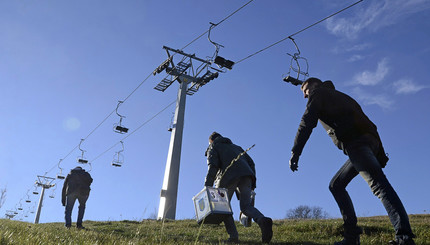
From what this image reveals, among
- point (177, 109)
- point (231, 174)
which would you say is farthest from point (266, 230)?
point (177, 109)

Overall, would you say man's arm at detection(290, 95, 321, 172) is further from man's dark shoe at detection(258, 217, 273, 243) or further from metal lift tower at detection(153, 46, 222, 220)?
metal lift tower at detection(153, 46, 222, 220)

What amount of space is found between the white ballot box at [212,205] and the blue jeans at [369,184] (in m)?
1.53

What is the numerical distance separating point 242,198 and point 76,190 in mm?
6463

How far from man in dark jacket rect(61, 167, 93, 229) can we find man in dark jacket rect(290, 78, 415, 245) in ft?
26.4

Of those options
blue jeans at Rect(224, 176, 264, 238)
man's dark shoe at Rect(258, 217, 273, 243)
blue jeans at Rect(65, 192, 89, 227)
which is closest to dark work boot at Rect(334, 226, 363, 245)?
man's dark shoe at Rect(258, 217, 273, 243)

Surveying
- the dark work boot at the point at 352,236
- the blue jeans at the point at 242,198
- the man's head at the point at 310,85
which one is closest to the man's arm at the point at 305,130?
the man's head at the point at 310,85

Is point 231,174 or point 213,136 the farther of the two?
point 213,136

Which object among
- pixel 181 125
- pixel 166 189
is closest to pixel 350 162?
pixel 166 189

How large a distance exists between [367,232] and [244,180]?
2.22 m

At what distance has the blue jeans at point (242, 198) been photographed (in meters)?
5.70

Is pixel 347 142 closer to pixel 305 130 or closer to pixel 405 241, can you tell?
pixel 305 130

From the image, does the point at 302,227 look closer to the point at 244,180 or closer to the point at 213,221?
the point at 244,180

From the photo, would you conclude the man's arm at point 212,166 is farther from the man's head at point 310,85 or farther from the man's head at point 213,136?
the man's head at point 310,85

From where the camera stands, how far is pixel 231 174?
6.00 meters
